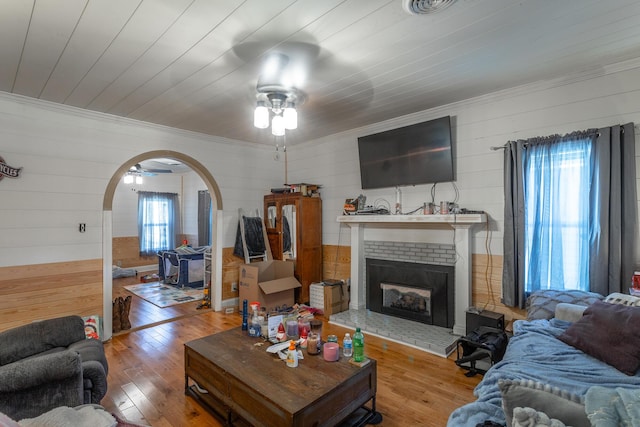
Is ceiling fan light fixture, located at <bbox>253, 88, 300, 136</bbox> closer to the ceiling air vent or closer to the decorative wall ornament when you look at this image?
the ceiling air vent

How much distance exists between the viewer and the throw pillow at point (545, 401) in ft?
3.47

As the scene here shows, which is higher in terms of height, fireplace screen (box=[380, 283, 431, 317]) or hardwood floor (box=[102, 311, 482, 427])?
fireplace screen (box=[380, 283, 431, 317])

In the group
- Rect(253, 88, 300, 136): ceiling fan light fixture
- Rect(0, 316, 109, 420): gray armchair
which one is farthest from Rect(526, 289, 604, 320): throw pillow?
Rect(0, 316, 109, 420): gray armchair

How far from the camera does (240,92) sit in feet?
9.70

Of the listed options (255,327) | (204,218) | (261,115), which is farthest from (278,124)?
(204,218)

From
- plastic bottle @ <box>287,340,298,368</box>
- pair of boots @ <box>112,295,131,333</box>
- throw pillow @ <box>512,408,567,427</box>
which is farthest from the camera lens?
pair of boots @ <box>112,295,131,333</box>

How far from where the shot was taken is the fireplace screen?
3.67 meters

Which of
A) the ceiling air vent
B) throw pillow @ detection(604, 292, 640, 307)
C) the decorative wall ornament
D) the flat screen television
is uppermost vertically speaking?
the ceiling air vent

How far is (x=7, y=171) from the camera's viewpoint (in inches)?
118

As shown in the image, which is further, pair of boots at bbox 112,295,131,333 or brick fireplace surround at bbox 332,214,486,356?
pair of boots at bbox 112,295,131,333

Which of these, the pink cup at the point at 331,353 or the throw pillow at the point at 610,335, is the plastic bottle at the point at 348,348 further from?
the throw pillow at the point at 610,335

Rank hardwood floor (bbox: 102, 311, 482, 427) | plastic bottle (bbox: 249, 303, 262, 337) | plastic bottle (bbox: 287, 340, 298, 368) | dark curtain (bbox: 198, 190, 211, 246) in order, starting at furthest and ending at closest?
1. dark curtain (bbox: 198, 190, 211, 246)
2. plastic bottle (bbox: 249, 303, 262, 337)
3. hardwood floor (bbox: 102, 311, 482, 427)
4. plastic bottle (bbox: 287, 340, 298, 368)

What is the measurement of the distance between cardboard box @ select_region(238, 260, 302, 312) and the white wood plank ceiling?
7.23 ft

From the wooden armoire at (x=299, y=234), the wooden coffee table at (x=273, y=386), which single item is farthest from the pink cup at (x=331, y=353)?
the wooden armoire at (x=299, y=234)
